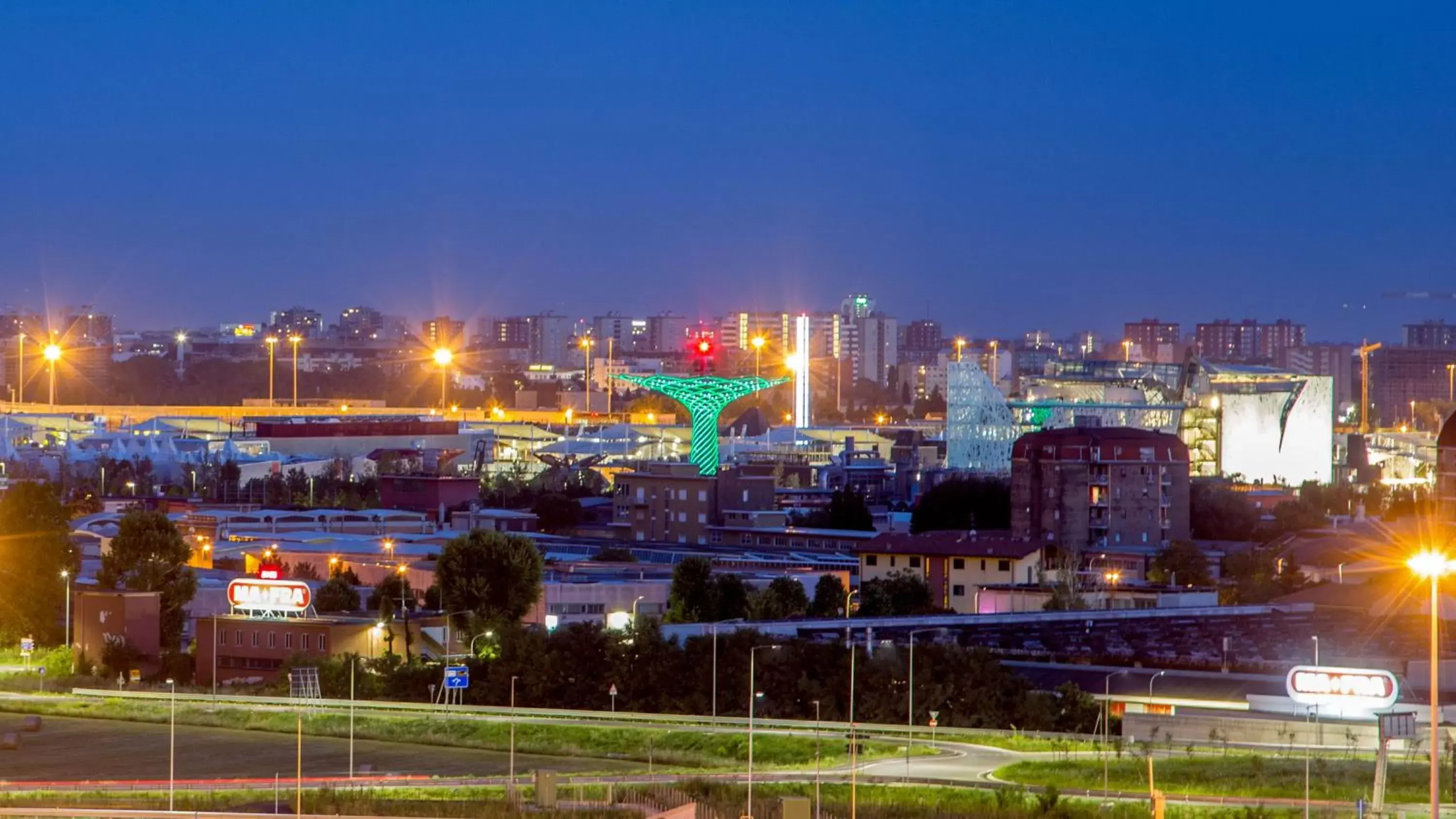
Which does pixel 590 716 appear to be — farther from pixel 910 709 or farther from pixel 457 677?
pixel 910 709

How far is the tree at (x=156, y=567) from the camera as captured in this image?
62.7ft

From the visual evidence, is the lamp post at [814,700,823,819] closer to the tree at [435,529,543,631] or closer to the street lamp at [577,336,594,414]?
the tree at [435,529,543,631]

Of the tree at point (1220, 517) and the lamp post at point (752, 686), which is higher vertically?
the tree at point (1220, 517)

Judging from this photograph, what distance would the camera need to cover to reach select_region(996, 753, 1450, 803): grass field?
11.4 m

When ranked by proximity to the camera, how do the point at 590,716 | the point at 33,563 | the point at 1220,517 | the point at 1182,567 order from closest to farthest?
the point at 590,716
the point at 33,563
the point at 1182,567
the point at 1220,517

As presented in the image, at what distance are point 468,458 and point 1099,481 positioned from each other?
21001 mm

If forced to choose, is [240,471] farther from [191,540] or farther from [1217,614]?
[1217,614]

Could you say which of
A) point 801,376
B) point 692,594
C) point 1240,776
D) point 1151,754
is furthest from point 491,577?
point 801,376

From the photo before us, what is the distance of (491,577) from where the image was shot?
64.4 feet

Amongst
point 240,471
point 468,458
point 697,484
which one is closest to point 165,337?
point 468,458

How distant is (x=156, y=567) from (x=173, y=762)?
23.2 ft

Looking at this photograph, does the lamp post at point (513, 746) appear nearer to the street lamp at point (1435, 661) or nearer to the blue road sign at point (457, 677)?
the blue road sign at point (457, 677)

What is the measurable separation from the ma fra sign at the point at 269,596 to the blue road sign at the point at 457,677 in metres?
1.72

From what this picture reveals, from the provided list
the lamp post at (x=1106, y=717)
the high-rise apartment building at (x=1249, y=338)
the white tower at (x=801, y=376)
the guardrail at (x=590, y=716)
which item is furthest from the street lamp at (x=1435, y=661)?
the high-rise apartment building at (x=1249, y=338)
